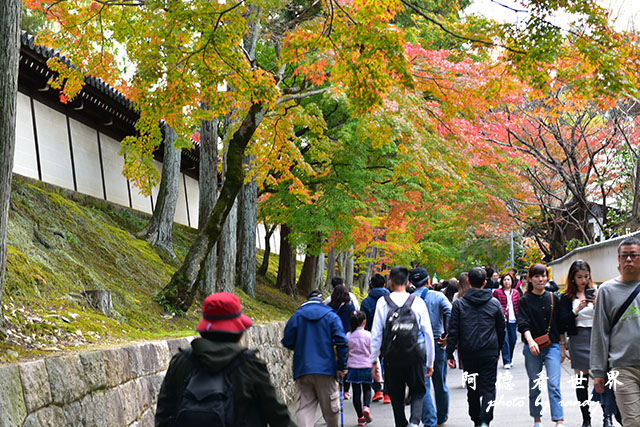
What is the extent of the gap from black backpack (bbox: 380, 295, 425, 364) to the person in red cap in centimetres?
350

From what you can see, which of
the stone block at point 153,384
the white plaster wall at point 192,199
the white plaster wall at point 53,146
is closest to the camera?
the stone block at point 153,384

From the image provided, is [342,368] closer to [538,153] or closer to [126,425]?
[126,425]

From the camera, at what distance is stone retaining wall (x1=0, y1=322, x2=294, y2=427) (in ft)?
15.0

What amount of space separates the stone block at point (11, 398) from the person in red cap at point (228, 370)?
127 centimetres

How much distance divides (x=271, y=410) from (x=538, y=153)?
60.6 feet

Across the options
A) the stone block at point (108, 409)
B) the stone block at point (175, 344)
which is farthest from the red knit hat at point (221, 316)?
the stone block at point (175, 344)

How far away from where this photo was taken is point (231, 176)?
11.6 meters

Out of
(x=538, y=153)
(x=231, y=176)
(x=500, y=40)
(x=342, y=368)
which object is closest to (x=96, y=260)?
(x=231, y=176)

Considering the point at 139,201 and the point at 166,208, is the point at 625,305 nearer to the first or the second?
the point at 166,208

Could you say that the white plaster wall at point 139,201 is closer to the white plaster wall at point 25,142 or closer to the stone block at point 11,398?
the white plaster wall at point 25,142

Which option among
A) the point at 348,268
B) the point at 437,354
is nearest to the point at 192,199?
the point at 348,268

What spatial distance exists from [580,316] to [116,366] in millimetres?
5162

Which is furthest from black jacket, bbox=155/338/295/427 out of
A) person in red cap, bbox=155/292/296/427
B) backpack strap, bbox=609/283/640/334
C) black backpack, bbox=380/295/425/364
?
black backpack, bbox=380/295/425/364

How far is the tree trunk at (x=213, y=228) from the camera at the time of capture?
1154 cm
